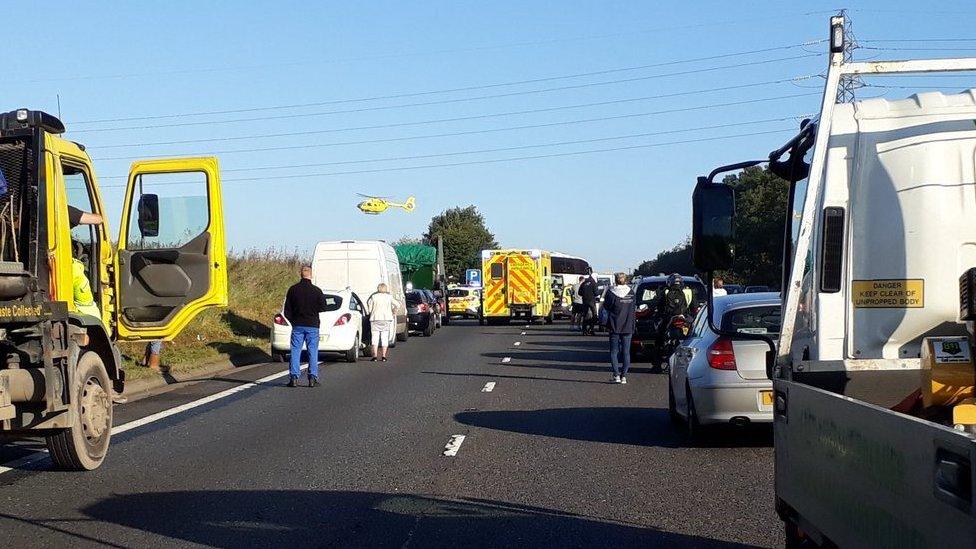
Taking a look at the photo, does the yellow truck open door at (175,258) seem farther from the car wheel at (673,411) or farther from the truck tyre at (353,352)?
the truck tyre at (353,352)

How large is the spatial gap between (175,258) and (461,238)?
399 feet

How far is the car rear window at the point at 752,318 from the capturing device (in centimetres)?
1206

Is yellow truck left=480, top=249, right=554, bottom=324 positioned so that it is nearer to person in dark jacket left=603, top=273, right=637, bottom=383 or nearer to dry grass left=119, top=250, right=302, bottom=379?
dry grass left=119, top=250, right=302, bottom=379

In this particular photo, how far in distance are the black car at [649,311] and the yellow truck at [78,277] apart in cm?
1165

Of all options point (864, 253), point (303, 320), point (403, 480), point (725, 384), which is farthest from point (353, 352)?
point (864, 253)

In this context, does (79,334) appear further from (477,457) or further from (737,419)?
(737,419)

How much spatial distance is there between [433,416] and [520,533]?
22.5 feet

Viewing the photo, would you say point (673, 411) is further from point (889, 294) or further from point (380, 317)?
point (380, 317)

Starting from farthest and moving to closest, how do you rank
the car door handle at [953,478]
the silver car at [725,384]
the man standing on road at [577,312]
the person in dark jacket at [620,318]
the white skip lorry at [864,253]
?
the man standing on road at [577,312] < the person in dark jacket at [620,318] < the silver car at [725,384] < the white skip lorry at [864,253] < the car door handle at [953,478]

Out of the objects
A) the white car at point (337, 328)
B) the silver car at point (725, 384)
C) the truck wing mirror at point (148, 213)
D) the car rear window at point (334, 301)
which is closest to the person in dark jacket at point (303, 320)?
the white car at point (337, 328)

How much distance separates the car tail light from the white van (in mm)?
19415

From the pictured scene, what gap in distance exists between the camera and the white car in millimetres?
24500

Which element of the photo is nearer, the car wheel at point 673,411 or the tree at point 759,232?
the car wheel at point 673,411

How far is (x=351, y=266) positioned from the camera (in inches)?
1193
